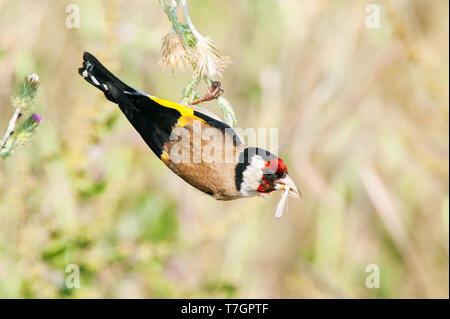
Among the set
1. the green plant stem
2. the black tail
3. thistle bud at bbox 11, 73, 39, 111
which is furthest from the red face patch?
thistle bud at bbox 11, 73, 39, 111

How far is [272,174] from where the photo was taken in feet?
6.72

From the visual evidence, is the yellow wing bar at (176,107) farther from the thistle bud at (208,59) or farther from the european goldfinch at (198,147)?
the thistle bud at (208,59)

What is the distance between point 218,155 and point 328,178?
1860 millimetres

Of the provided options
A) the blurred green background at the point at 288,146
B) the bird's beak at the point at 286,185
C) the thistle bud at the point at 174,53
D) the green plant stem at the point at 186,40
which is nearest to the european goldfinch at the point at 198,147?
the bird's beak at the point at 286,185

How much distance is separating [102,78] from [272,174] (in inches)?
31.6

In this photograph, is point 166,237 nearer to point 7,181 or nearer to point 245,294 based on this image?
point 245,294

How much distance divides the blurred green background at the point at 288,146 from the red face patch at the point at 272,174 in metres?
0.92

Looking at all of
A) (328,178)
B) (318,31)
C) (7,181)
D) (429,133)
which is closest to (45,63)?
(7,181)

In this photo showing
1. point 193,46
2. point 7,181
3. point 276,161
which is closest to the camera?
point 193,46

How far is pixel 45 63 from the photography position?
3.57 metres

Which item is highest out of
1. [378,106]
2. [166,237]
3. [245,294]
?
[378,106]

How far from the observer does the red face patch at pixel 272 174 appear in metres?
2.04

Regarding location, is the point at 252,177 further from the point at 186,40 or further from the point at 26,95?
the point at 26,95

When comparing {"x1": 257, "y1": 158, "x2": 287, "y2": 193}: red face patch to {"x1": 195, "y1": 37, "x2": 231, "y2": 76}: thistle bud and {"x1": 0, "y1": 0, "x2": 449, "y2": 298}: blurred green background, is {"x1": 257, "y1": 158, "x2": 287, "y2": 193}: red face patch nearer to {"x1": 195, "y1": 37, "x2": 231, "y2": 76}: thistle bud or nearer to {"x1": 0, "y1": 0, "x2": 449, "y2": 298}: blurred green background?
{"x1": 195, "y1": 37, "x2": 231, "y2": 76}: thistle bud
